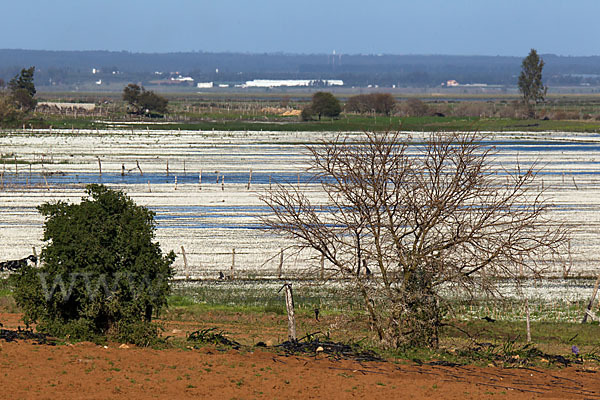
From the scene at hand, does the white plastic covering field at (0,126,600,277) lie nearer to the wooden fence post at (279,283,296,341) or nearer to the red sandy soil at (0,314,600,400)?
the wooden fence post at (279,283,296,341)

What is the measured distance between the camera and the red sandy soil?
12703mm

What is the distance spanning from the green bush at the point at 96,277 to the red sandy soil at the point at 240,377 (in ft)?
1.83

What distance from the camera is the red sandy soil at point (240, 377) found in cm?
1270

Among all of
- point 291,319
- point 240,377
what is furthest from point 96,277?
point 291,319

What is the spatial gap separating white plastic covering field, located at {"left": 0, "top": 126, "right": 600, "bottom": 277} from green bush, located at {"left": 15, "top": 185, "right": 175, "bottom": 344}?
6.31 meters

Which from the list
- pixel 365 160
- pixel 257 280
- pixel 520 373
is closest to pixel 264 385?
pixel 520 373

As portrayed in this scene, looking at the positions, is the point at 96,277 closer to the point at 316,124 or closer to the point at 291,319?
the point at 291,319

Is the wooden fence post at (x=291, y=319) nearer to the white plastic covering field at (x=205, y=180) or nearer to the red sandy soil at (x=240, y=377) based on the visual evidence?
the red sandy soil at (x=240, y=377)

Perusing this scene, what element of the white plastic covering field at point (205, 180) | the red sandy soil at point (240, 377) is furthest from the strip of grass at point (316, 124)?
the red sandy soil at point (240, 377)

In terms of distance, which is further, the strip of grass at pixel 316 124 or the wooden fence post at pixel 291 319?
the strip of grass at pixel 316 124

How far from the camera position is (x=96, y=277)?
1484 cm

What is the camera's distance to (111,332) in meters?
15.5

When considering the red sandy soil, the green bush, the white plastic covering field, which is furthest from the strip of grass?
the red sandy soil

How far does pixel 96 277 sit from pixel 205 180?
4312 centimetres
